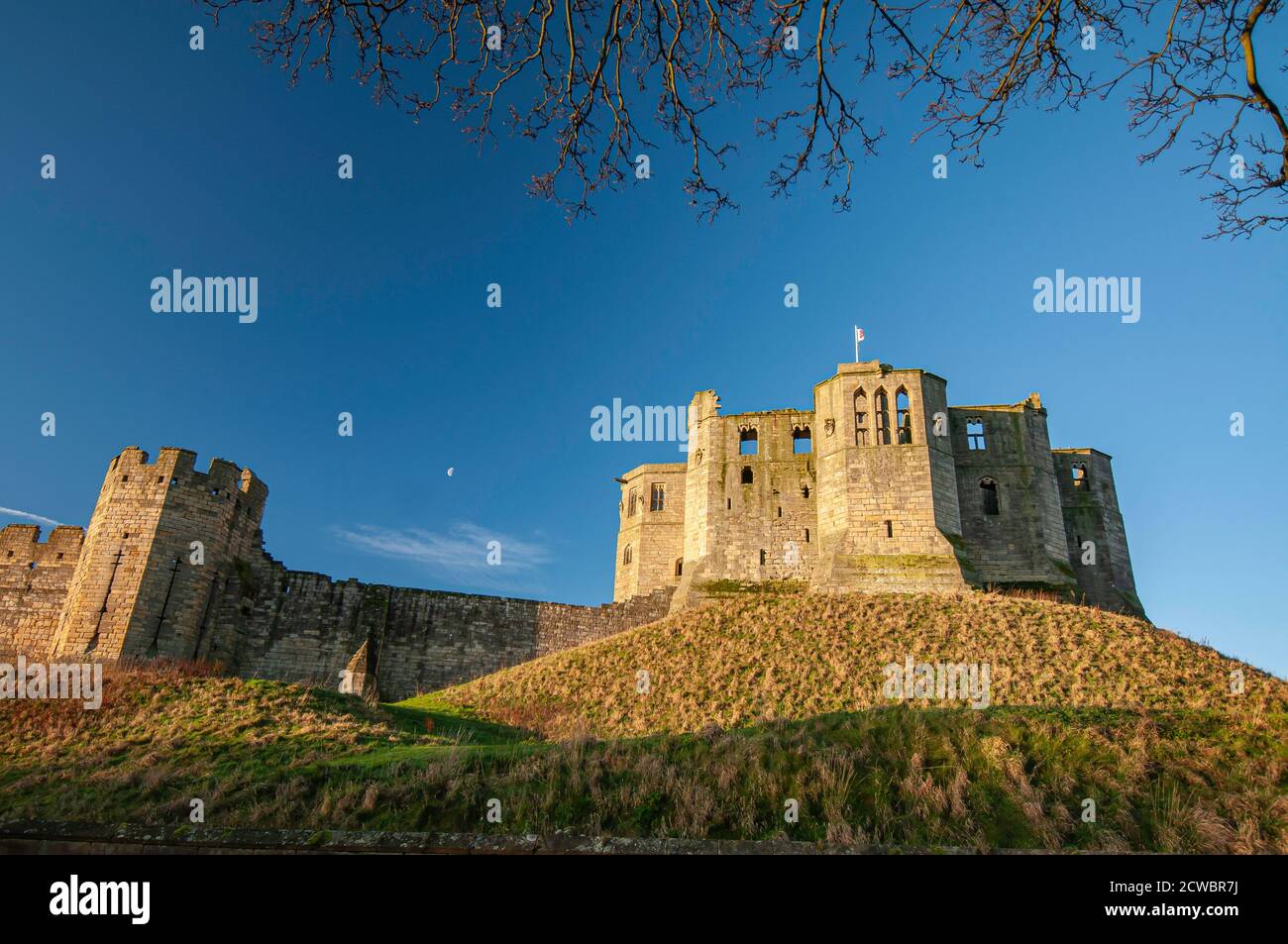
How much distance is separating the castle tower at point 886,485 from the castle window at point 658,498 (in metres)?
12.8

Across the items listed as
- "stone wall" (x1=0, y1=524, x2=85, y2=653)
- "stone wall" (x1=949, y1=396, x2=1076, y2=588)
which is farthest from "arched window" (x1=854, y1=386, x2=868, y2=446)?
"stone wall" (x1=0, y1=524, x2=85, y2=653)

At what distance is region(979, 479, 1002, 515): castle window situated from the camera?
1405 inches

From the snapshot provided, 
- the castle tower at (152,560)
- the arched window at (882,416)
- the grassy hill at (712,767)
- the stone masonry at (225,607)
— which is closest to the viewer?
the grassy hill at (712,767)

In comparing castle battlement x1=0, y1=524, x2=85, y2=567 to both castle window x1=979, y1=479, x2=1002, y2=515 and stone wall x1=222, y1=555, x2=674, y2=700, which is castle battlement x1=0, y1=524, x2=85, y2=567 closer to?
stone wall x1=222, y1=555, x2=674, y2=700

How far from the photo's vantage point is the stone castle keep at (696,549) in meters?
26.3

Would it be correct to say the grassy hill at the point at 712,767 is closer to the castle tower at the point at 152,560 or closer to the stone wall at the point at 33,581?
the castle tower at the point at 152,560

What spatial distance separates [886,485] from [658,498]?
17.1 meters

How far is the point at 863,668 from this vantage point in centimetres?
2427

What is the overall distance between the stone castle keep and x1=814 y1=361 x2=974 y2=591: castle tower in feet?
0.29

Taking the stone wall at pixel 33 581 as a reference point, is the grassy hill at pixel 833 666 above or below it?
below

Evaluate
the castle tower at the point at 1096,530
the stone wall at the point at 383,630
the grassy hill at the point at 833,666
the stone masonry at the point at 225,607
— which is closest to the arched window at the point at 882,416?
the grassy hill at the point at 833,666

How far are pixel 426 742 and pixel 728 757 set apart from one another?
8840mm
